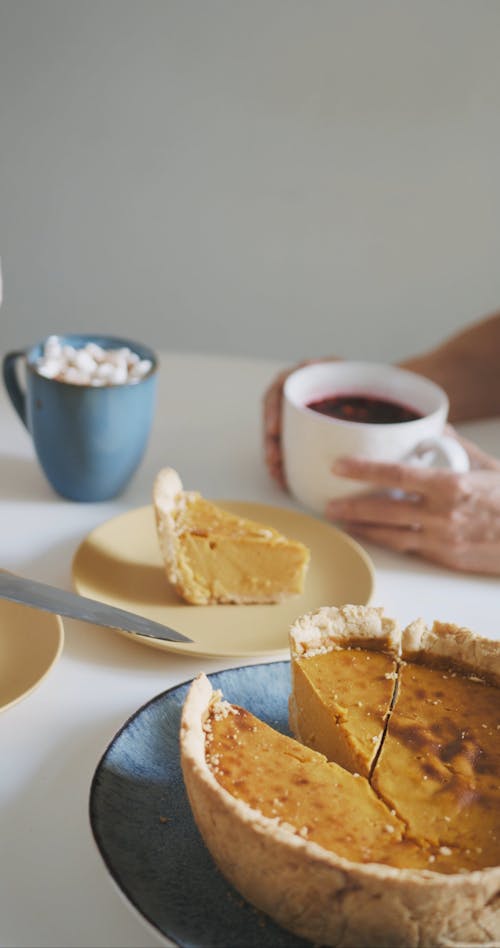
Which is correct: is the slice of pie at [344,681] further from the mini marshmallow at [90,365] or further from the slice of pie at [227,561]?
the mini marshmallow at [90,365]

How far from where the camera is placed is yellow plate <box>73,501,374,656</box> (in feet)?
4.18

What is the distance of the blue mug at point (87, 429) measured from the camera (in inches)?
61.2

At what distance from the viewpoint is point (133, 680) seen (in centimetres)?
120

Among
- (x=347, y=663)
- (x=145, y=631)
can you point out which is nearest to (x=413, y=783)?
(x=347, y=663)

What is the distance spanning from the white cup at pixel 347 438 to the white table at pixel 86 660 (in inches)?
4.0

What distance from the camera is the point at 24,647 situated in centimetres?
117

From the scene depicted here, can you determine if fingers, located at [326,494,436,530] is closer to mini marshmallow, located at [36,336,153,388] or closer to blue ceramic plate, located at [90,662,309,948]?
mini marshmallow, located at [36,336,153,388]

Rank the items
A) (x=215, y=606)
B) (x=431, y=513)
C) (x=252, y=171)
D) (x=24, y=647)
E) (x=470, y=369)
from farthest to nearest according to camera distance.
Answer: (x=252, y=171), (x=470, y=369), (x=431, y=513), (x=215, y=606), (x=24, y=647)

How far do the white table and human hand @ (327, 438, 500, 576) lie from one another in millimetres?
30

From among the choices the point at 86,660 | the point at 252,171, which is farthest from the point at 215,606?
A: the point at 252,171

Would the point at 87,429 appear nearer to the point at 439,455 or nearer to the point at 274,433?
the point at 274,433

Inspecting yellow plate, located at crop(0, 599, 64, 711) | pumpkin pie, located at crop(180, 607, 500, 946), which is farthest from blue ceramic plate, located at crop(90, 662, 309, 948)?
yellow plate, located at crop(0, 599, 64, 711)

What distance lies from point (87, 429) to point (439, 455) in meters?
0.55

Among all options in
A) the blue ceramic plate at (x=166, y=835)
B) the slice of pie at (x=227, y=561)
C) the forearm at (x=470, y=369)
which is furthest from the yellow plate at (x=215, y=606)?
the forearm at (x=470, y=369)
